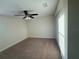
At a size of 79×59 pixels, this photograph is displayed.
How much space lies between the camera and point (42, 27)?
866 centimetres

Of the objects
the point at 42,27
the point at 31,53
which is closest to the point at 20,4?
the point at 31,53

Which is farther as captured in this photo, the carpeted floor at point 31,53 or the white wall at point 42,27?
the white wall at point 42,27

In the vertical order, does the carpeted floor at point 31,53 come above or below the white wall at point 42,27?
below

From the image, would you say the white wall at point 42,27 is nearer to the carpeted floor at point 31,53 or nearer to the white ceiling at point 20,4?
the carpeted floor at point 31,53

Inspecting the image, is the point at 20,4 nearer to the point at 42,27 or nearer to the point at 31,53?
the point at 31,53

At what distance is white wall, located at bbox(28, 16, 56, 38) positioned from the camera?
27.5 ft

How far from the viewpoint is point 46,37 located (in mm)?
8578

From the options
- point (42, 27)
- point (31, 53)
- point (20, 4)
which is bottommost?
point (31, 53)

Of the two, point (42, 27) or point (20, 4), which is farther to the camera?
point (42, 27)

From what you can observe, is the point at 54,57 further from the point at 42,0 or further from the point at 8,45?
the point at 8,45

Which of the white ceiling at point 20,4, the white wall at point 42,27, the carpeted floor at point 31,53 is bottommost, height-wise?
the carpeted floor at point 31,53

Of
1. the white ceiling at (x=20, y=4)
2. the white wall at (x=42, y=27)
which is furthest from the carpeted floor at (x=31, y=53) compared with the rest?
the white wall at (x=42, y=27)

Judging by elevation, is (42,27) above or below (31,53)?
above

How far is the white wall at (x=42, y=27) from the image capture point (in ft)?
27.5
